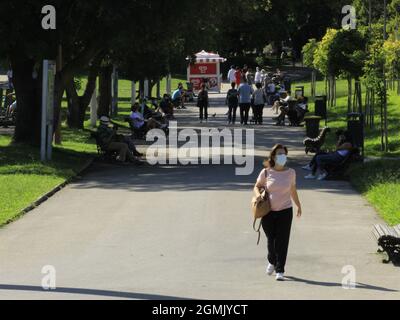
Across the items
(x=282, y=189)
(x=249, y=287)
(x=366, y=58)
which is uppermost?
(x=366, y=58)

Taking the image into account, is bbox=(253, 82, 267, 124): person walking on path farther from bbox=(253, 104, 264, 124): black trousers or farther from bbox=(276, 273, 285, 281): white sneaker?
bbox=(276, 273, 285, 281): white sneaker

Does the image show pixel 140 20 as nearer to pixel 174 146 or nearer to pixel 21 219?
pixel 174 146

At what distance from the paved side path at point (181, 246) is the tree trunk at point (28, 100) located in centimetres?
702

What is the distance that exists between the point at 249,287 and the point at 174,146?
1980 cm

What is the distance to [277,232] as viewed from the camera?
10930 millimetres

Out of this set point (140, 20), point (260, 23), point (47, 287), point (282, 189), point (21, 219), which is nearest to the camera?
point (47, 287)

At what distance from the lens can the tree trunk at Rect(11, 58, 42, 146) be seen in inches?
1048

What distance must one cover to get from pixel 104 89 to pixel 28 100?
50.5 ft

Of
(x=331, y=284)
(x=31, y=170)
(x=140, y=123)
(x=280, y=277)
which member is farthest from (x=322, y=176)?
(x=140, y=123)

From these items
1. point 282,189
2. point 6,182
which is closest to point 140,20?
point 6,182

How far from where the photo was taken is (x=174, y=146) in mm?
29844

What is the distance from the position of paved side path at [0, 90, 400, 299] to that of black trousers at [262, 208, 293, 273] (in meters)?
0.28

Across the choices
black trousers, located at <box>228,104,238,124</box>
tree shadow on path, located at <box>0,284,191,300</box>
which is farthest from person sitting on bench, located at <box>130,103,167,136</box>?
tree shadow on path, located at <box>0,284,191,300</box>

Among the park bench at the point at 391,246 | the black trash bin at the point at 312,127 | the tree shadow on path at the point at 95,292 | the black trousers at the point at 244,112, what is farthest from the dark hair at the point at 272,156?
the black trousers at the point at 244,112
